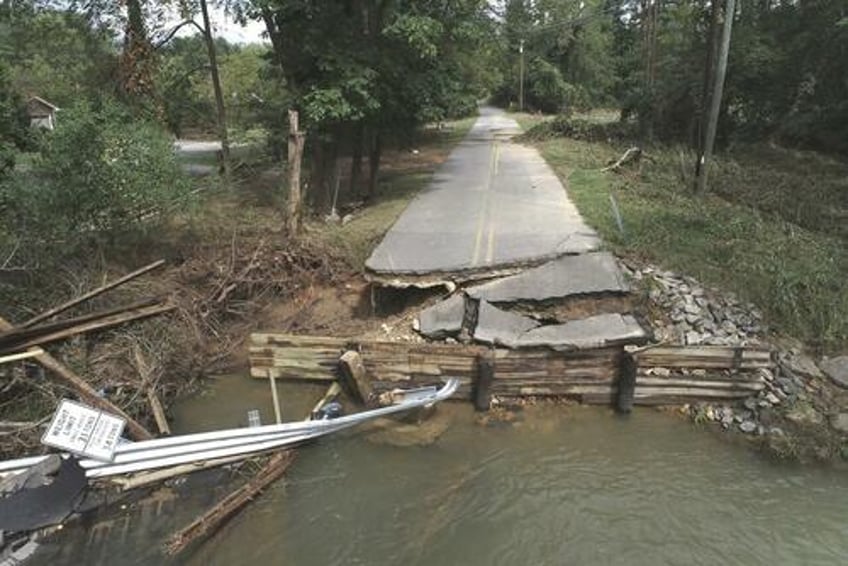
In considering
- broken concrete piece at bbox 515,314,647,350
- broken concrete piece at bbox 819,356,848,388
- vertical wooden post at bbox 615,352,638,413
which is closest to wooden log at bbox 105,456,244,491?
broken concrete piece at bbox 515,314,647,350

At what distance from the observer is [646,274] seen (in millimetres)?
11438

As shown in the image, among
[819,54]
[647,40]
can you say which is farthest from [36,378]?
[647,40]

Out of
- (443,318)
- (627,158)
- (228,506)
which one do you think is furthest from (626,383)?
(627,158)

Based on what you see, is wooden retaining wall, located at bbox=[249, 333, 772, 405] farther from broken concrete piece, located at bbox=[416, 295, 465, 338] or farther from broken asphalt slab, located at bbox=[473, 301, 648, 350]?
broken concrete piece, located at bbox=[416, 295, 465, 338]

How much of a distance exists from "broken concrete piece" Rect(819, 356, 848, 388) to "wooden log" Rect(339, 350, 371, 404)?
6.32 m

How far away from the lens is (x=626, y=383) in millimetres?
9531

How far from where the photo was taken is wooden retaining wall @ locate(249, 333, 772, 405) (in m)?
9.47

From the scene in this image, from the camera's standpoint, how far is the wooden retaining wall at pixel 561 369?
9469 millimetres

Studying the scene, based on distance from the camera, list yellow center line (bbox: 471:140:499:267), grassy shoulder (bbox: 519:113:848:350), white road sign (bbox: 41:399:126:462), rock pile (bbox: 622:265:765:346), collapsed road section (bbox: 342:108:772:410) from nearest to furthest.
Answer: white road sign (bbox: 41:399:126:462), collapsed road section (bbox: 342:108:772:410), rock pile (bbox: 622:265:765:346), grassy shoulder (bbox: 519:113:848:350), yellow center line (bbox: 471:140:499:267)

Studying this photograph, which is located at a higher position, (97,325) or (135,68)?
(135,68)

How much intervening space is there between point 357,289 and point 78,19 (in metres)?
13.7

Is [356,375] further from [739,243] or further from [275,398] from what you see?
[739,243]

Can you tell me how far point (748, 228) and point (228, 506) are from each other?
35.7 feet

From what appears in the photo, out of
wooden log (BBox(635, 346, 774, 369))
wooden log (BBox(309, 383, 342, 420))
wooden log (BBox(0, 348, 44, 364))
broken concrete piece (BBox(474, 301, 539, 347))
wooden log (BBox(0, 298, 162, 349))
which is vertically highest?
wooden log (BBox(0, 298, 162, 349))
